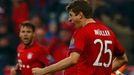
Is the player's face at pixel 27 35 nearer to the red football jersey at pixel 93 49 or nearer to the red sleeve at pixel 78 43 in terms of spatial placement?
the red football jersey at pixel 93 49

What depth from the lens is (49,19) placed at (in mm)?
15000

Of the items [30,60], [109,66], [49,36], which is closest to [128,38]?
[49,36]

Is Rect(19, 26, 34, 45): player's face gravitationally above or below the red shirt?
above

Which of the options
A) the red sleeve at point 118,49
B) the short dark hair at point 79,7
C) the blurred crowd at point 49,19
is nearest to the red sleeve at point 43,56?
the red sleeve at point 118,49

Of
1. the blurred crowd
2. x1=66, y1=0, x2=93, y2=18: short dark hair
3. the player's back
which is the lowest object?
the player's back

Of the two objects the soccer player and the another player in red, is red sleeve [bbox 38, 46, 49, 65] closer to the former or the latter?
the another player in red

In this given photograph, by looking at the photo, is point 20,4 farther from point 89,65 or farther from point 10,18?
point 89,65

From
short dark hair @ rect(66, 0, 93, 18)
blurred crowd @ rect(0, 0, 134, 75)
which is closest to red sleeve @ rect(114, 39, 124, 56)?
short dark hair @ rect(66, 0, 93, 18)

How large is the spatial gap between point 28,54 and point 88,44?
108 inches

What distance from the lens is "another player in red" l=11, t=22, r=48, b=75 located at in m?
9.93

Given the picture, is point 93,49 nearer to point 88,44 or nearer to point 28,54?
point 88,44

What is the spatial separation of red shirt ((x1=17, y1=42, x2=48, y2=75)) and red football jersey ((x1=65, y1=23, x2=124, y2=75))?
7.47 ft

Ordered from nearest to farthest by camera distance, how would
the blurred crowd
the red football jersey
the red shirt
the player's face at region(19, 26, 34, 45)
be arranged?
the red football jersey → the red shirt → the player's face at region(19, 26, 34, 45) → the blurred crowd

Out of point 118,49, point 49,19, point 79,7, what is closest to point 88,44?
point 79,7
